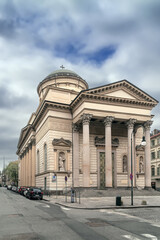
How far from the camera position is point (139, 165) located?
1768 inches

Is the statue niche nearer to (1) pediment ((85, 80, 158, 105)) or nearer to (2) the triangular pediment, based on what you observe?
(1) pediment ((85, 80, 158, 105))

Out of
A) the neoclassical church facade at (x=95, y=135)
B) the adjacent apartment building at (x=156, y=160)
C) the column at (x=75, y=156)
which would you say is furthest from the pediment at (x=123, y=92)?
the adjacent apartment building at (x=156, y=160)

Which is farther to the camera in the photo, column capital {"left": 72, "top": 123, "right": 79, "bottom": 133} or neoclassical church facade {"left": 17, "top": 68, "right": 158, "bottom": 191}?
column capital {"left": 72, "top": 123, "right": 79, "bottom": 133}

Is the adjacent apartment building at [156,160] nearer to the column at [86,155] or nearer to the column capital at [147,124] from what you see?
the column capital at [147,124]

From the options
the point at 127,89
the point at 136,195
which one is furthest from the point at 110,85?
the point at 136,195

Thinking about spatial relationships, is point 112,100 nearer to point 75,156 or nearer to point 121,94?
point 121,94

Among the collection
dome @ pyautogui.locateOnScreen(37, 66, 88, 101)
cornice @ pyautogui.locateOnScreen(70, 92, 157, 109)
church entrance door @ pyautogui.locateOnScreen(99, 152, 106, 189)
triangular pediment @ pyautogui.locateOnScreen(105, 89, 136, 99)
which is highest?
dome @ pyautogui.locateOnScreen(37, 66, 88, 101)

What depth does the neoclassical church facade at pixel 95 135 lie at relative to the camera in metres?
38.0

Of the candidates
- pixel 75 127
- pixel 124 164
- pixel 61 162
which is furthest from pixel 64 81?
pixel 124 164

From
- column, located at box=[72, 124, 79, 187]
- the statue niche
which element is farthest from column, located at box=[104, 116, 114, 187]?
Result: the statue niche

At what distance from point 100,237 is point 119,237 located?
0.72 m

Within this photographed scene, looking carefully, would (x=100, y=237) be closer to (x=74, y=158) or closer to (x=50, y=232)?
(x=50, y=232)

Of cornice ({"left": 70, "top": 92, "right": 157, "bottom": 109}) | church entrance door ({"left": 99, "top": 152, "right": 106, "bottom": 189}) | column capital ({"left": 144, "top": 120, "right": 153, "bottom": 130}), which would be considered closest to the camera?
cornice ({"left": 70, "top": 92, "right": 157, "bottom": 109})

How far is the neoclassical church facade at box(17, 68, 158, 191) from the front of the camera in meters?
38.0
